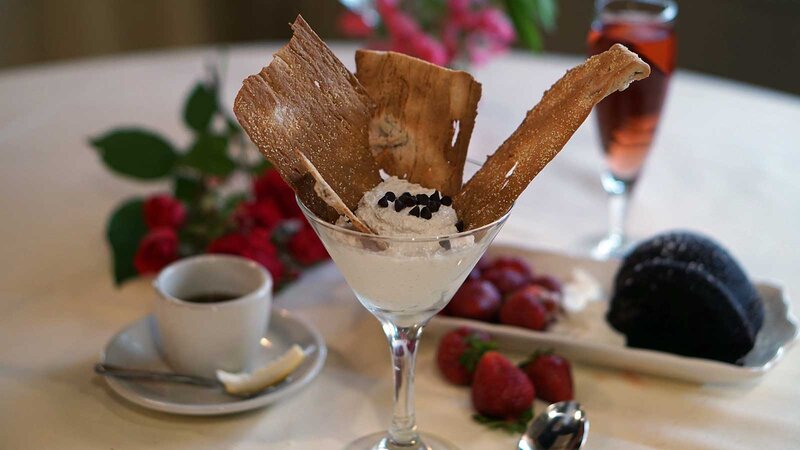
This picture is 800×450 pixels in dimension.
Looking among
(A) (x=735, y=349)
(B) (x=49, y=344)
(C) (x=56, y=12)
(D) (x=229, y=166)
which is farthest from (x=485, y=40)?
(C) (x=56, y=12)

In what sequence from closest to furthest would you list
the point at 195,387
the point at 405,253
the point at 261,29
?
the point at 405,253
the point at 195,387
the point at 261,29

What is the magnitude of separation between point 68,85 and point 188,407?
4.03ft

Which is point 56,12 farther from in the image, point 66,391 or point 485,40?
point 66,391

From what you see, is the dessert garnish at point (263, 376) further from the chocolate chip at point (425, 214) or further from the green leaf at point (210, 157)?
the green leaf at point (210, 157)

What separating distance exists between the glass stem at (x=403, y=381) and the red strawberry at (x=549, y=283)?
33 cm

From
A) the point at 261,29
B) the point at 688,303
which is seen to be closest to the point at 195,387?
the point at 688,303

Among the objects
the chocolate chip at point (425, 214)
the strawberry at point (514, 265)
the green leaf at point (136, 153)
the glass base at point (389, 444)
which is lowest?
the glass base at point (389, 444)

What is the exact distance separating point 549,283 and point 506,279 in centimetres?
6

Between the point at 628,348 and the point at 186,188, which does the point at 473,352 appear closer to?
the point at 628,348

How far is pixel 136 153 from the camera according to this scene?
1.35m

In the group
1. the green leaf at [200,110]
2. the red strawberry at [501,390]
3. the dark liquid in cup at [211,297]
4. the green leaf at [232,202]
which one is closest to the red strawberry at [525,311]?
the red strawberry at [501,390]

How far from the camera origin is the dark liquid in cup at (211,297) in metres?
1.07

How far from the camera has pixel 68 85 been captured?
1.93 meters

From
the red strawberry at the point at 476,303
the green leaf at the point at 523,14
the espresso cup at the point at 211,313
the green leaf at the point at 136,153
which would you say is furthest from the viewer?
the green leaf at the point at 523,14
